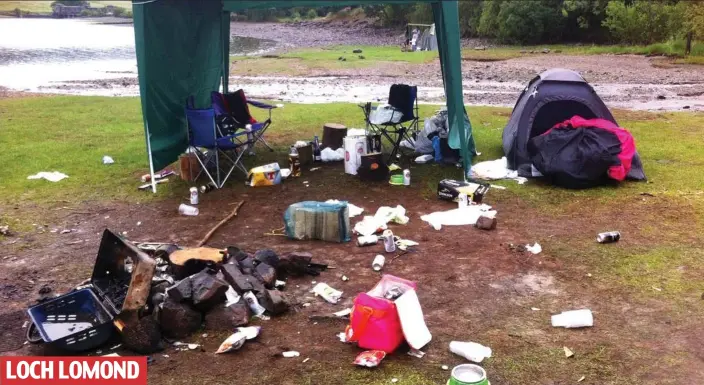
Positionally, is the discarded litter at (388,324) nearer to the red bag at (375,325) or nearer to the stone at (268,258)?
the red bag at (375,325)

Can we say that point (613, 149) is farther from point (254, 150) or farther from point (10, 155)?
point (10, 155)

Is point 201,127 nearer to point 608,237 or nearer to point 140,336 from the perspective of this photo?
point 140,336

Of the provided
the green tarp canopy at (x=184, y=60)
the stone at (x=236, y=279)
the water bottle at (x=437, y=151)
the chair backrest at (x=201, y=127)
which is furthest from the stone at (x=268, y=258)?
the water bottle at (x=437, y=151)

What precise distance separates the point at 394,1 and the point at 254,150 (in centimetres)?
303

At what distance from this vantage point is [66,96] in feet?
47.7

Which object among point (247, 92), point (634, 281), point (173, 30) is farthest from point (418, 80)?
point (634, 281)

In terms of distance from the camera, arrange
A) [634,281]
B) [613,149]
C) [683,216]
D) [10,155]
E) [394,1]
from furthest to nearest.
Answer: [10,155] < [394,1] < [613,149] < [683,216] < [634,281]

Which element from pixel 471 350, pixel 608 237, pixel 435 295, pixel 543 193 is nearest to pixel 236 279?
pixel 435 295

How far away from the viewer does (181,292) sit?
3910mm

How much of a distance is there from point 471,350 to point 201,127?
4637 mm

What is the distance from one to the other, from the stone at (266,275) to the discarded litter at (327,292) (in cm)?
32

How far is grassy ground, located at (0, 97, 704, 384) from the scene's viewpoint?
363 centimetres

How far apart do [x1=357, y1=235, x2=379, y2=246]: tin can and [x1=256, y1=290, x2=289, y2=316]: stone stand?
1.33m

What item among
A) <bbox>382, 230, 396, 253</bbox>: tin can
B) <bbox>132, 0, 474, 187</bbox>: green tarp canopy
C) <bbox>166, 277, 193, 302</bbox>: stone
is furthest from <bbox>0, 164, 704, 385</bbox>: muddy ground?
<bbox>132, 0, 474, 187</bbox>: green tarp canopy
